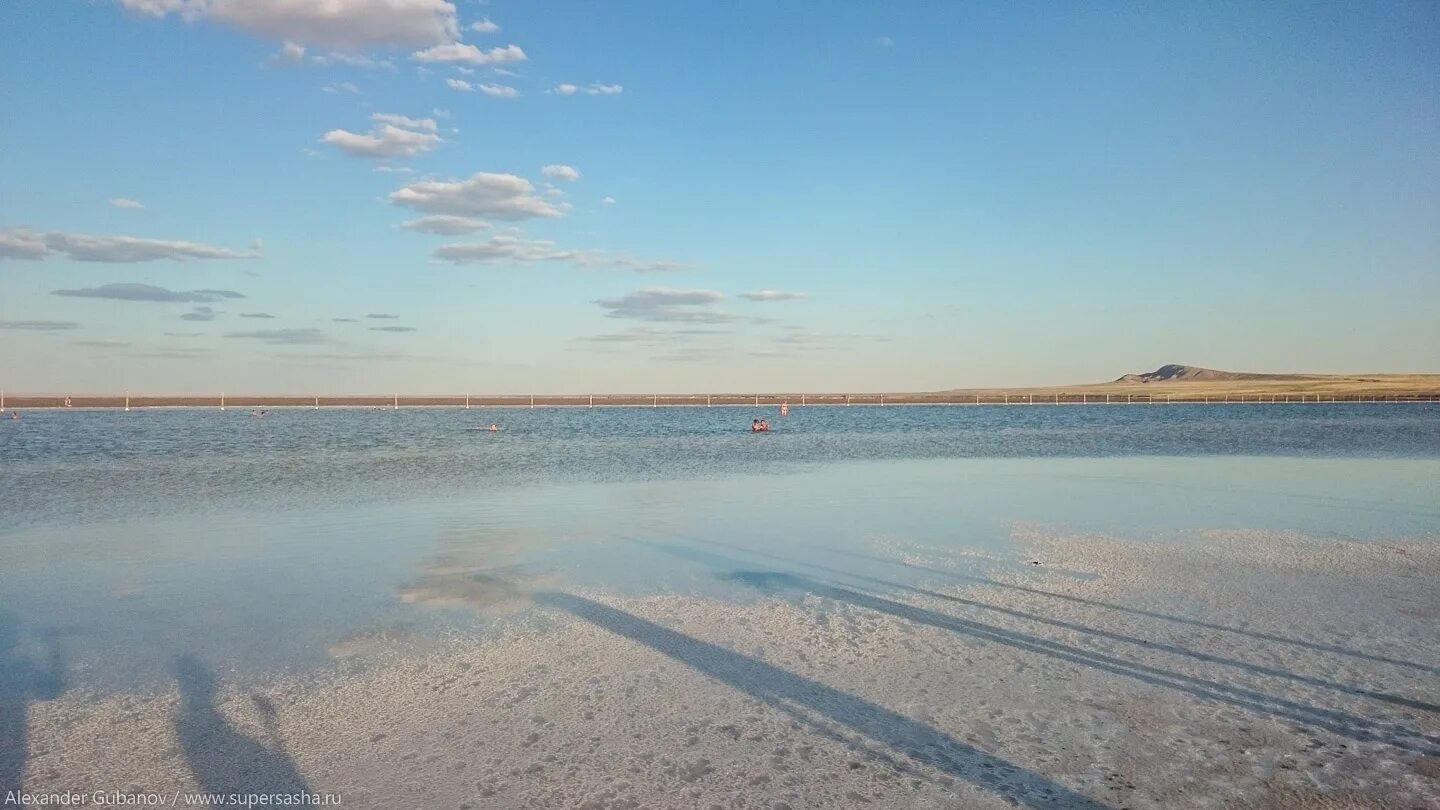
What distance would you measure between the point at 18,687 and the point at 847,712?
20.9 feet

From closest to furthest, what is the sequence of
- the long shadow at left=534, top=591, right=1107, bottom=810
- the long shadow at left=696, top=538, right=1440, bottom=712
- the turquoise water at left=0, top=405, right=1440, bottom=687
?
the long shadow at left=534, top=591, right=1107, bottom=810 → the long shadow at left=696, top=538, right=1440, bottom=712 → the turquoise water at left=0, top=405, right=1440, bottom=687

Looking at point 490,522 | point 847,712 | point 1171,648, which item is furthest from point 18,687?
point 1171,648

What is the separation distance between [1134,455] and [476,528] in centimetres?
2530

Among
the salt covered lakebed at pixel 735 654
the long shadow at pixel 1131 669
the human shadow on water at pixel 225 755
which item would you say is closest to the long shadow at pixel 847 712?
the salt covered lakebed at pixel 735 654

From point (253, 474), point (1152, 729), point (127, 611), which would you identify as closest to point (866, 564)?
point (1152, 729)

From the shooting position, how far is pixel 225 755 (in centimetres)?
563

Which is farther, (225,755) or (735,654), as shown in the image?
(735,654)

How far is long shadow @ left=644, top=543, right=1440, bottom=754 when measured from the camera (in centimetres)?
577

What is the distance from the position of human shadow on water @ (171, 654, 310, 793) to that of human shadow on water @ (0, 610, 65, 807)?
87 centimetres

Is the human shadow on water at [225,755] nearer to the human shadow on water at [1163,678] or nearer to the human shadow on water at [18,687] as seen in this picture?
the human shadow on water at [18,687]

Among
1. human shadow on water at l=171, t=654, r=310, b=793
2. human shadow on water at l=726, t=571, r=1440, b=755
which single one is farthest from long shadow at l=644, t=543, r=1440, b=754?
human shadow on water at l=171, t=654, r=310, b=793

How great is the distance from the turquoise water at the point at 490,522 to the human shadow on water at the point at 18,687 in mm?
182

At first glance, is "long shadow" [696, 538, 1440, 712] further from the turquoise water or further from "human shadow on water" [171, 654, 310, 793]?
"human shadow on water" [171, 654, 310, 793]

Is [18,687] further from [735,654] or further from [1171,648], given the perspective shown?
[1171,648]
